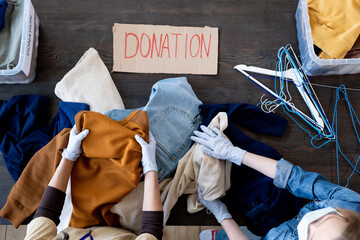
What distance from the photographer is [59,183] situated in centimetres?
88

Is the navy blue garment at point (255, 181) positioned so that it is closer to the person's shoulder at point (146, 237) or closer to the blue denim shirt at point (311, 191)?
the blue denim shirt at point (311, 191)

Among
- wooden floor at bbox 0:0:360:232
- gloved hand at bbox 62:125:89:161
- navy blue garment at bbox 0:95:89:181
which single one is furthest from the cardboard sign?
gloved hand at bbox 62:125:89:161

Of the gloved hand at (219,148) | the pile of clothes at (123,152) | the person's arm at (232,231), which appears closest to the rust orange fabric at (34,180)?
the pile of clothes at (123,152)

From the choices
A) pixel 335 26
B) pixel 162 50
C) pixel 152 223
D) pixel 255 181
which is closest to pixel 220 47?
pixel 162 50

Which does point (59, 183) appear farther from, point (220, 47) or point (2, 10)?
point (220, 47)

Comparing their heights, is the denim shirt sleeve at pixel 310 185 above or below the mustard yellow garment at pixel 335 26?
below

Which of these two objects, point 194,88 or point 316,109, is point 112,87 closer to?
point 194,88

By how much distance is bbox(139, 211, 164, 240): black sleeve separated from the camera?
0.81 metres

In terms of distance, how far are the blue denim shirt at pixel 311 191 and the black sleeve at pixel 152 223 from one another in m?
0.37

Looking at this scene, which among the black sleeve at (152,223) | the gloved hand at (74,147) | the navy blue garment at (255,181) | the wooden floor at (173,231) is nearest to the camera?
the black sleeve at (152,223)

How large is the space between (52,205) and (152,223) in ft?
1.06

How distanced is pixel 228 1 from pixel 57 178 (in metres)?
1.09

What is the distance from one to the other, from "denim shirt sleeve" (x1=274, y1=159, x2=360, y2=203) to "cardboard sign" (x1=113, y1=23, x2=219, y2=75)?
57 centimetres

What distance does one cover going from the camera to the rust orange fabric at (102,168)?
3.06 ft
